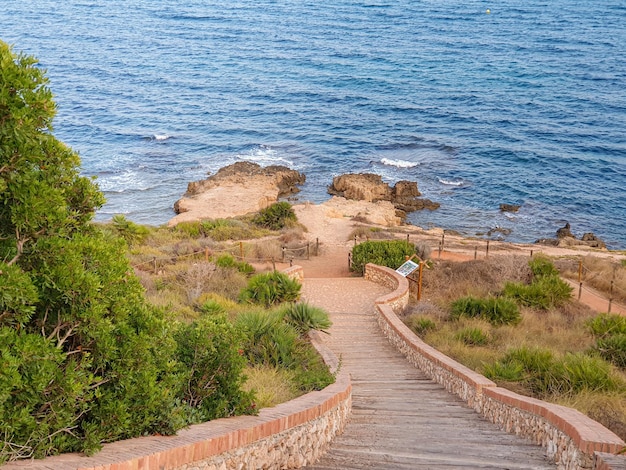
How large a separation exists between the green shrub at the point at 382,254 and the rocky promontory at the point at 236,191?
16.7 m

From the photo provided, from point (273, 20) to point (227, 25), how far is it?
7.76 m

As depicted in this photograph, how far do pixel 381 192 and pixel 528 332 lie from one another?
2825cm

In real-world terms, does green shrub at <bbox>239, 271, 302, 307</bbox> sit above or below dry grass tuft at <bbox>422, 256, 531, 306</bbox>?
above

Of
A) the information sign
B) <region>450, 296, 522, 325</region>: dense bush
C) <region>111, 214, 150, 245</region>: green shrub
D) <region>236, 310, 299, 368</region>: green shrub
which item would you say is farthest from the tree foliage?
<region>111, 214, 150, 245</region>: green shrub

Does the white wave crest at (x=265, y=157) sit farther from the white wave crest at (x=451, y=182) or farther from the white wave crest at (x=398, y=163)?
the white wave crest at (x=451, y=182)

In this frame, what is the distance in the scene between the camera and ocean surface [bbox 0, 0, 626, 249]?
4616 centimetres

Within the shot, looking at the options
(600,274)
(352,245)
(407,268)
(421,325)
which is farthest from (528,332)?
(352,245)

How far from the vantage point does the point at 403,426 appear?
393 inches

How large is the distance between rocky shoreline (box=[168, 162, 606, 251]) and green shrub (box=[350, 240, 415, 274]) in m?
13.9

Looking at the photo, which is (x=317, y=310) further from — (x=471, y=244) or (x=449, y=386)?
(x=471, y=244)

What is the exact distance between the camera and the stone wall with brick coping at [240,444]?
529cm

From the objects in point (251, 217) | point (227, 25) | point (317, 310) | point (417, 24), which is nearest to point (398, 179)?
point (251, 217)

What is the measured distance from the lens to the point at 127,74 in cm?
8219

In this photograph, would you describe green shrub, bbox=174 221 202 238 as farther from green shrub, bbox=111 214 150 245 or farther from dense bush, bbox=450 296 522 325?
dense bush, bbox=450 296 522 325
